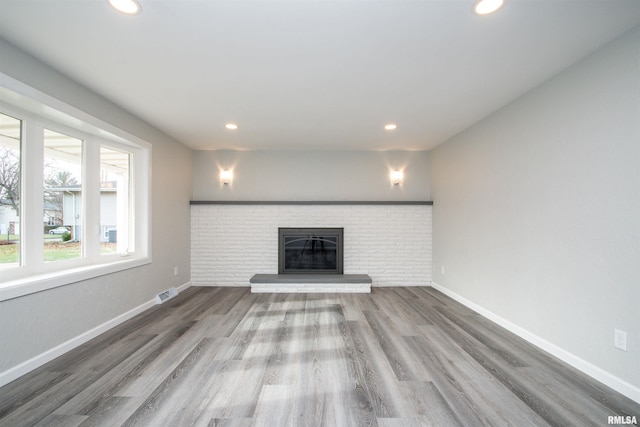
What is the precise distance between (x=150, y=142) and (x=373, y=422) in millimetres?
3749

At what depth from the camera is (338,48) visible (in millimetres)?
1877

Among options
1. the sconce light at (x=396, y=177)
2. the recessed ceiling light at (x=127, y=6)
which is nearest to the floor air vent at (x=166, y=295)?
the recessed ceiling light at (x=127, y=6)

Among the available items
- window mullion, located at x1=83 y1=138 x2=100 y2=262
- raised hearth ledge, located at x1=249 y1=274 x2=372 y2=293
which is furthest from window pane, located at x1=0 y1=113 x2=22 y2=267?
raised hearth ledge, located at x1=249 y1=274 x2=372 y2=293

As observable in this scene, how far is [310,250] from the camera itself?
4.62m

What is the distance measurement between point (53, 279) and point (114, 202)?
3.84 ft

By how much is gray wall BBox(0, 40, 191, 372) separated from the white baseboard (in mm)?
4051

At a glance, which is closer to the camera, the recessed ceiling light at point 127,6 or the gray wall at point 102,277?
the recessed ceiling light at point 127,6

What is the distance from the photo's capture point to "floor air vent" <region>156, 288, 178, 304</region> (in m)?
3.50

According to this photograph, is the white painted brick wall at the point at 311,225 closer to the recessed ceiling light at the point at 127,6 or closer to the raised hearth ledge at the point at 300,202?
the raised hearth ledge at the point at 300,202

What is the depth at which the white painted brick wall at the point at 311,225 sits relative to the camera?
14.9 ft

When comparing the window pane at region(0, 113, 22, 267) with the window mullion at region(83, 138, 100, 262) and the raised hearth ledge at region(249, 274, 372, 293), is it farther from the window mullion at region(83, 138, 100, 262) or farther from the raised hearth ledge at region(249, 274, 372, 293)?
the raised hearth ledge at region(249, 274, 372, 293)

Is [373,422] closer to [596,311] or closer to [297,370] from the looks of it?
[297,370]

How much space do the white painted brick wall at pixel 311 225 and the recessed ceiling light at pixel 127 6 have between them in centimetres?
322

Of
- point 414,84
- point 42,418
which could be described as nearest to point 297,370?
point 42,418
